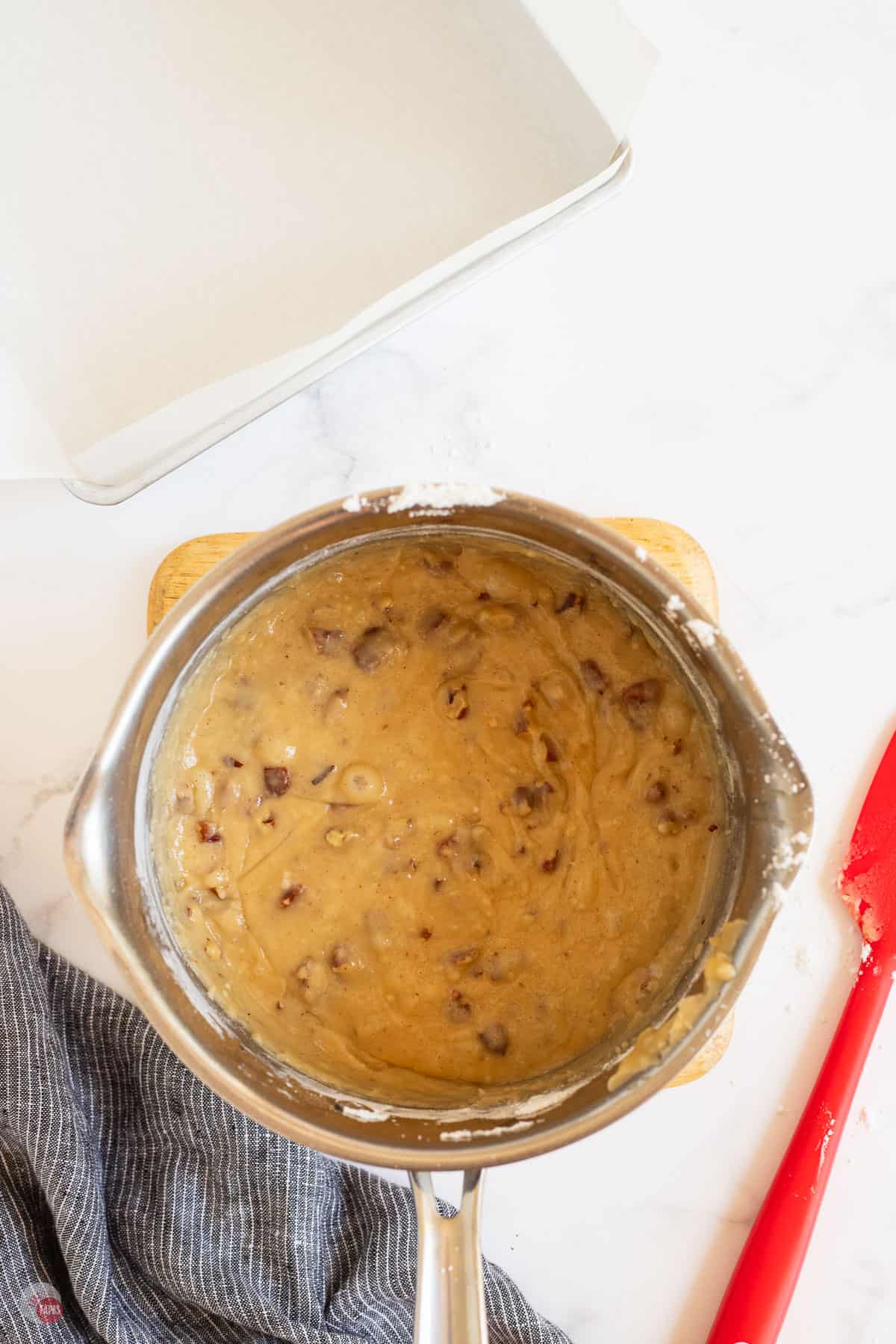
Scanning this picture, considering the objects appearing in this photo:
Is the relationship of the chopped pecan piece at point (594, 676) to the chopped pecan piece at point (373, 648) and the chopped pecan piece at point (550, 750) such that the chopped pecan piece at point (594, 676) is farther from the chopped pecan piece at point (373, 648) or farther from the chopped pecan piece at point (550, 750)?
the chopped pecan piece at point (373, 648)

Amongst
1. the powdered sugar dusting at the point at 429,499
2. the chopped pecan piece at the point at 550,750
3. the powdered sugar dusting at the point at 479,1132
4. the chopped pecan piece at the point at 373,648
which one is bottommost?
the powdered sugar dusting at the point at 479,1132

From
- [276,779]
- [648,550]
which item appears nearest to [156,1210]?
[276,779]

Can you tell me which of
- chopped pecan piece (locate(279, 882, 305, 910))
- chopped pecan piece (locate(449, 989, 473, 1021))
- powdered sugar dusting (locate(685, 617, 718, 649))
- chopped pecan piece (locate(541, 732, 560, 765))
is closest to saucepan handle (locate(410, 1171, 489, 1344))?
chopped pecan piece (locate(449, 989, 473, 1021))

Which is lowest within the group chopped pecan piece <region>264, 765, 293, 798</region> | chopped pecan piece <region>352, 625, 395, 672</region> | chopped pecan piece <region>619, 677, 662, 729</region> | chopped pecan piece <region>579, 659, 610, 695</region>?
chopped pecan piece <region>264, 765, 293, 798</region>

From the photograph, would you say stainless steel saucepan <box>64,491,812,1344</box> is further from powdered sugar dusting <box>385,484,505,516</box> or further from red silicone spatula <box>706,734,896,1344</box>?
red silicone spatula <box>706,734,896,1344</box>

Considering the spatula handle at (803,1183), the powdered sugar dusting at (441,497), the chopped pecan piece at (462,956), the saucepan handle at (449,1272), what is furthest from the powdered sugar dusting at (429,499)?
the spatula handle at (803,1183)

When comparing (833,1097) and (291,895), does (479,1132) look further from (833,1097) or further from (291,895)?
(833,1097)

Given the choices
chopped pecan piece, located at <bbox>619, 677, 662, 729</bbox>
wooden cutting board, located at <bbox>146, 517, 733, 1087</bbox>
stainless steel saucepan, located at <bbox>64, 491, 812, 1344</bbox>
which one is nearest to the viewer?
stainless steel saucepan, located at <bbox>64, 491, 812, 1344</bbox>
